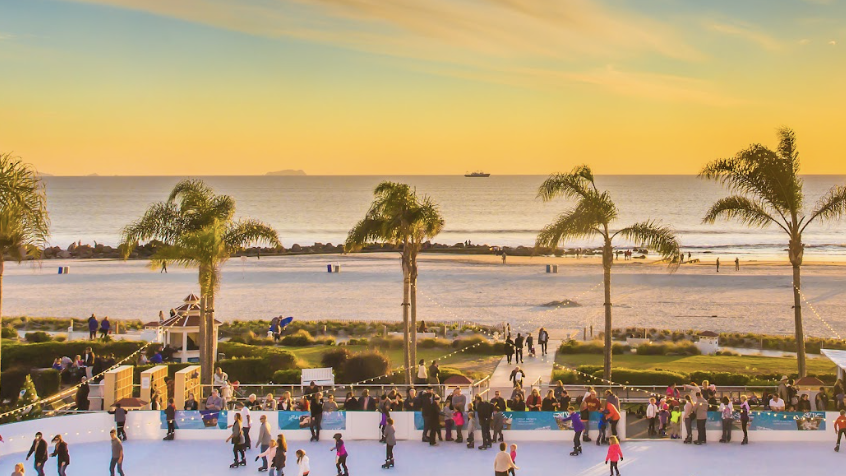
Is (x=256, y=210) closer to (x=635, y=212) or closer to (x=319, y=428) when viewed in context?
(x=635, y=212)

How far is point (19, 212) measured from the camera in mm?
21016

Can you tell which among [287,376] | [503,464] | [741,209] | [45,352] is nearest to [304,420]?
[503,464]

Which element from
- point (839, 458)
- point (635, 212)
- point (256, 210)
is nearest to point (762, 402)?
point (839, 458)

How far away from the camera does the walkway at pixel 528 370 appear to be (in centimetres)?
2562

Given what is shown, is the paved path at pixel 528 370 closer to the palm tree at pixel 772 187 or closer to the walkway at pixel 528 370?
the walkway at pixel 528 370

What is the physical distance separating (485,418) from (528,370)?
8.81 m

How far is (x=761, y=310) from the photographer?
156ft

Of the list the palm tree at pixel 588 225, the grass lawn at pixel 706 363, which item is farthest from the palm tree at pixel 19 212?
the grass lawn at pixel 706 363

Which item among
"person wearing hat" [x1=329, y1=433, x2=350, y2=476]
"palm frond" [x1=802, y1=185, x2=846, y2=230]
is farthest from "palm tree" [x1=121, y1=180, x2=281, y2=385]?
"palm frond" [x1=802, y1=185, x2=846, y2=230]

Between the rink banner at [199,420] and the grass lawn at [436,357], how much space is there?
9.04 m

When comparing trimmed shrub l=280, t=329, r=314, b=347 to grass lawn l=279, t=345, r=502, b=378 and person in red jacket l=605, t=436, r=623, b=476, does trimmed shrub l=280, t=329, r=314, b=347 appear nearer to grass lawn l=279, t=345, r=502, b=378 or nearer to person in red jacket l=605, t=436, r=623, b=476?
grass lawn l=279, t=345, r=502, b=378

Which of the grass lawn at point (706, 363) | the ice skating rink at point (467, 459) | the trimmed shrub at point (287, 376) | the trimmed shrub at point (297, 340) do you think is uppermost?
the trimmed shrub at point (297, 340)

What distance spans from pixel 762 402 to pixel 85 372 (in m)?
19.2

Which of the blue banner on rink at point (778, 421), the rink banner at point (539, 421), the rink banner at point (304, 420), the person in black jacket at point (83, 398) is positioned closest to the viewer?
the blue banner on rink at point (778, 421)
